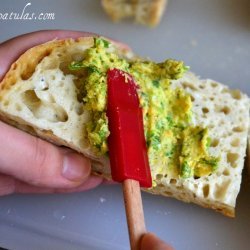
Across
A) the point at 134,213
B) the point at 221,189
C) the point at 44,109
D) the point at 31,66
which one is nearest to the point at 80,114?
the point at 44,109

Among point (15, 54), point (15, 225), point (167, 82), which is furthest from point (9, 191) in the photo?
point (167, 82)

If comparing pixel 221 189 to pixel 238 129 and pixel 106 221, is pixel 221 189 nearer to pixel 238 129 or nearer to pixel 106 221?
pixel 238 129

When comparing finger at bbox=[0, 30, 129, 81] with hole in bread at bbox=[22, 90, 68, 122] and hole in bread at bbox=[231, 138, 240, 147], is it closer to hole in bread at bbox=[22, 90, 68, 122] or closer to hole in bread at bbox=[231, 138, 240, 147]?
hole in bread at bbox=[22, 90, 68, 122]

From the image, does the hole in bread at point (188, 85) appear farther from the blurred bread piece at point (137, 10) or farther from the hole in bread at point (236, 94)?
the blurred bread piece at point (137, 10)

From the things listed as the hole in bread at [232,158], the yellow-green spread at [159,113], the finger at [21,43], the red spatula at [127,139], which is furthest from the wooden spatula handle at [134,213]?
the finger at [21,43]

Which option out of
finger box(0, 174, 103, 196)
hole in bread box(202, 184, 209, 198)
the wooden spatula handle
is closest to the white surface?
finger box(0, 174, 103, 196)

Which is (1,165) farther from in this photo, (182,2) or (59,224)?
(182,2)

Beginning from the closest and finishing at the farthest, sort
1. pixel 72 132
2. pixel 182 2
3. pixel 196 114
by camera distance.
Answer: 1. pixel 72 132
2. pixel 196 114
3. pixel 182 2
